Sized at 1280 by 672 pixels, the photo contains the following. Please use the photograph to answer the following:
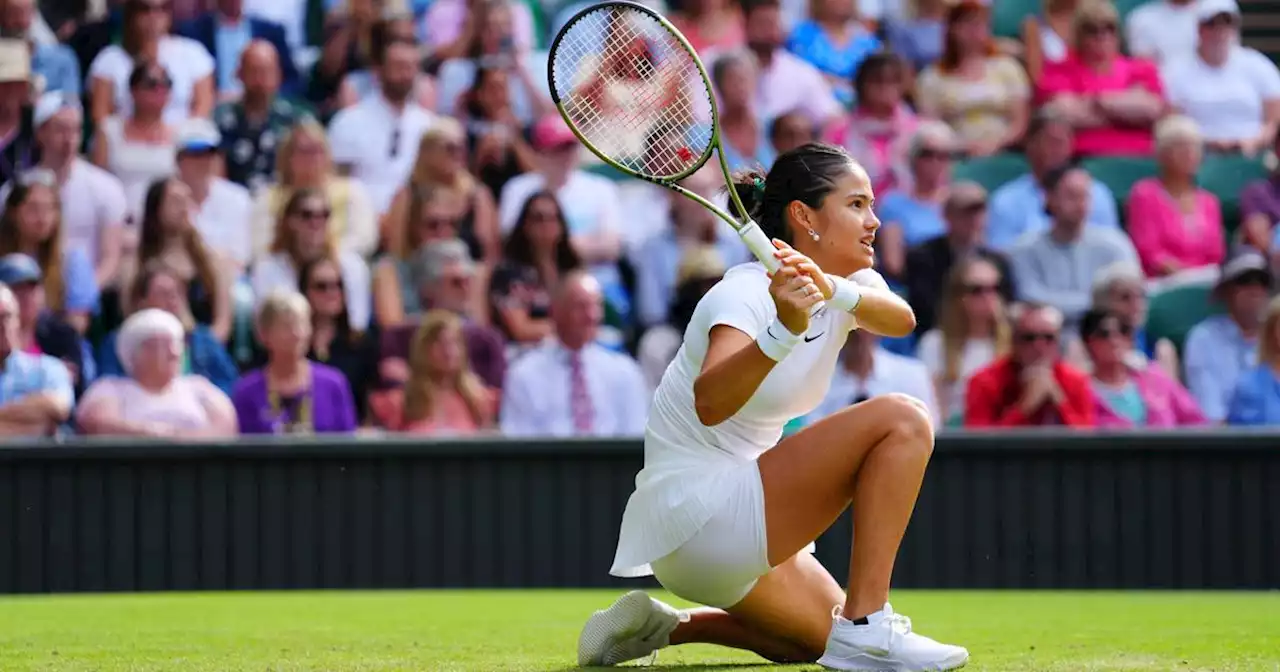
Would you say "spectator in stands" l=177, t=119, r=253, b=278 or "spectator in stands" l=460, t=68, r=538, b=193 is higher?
"spectator in stands" l=460, t=68, r=538, b=193

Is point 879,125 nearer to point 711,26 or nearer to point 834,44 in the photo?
point 834,44

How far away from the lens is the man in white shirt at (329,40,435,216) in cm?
995

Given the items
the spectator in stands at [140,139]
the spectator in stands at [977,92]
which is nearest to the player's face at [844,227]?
the spectator in stands at [140,139]

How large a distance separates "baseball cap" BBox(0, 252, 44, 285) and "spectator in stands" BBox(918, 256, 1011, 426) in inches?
157

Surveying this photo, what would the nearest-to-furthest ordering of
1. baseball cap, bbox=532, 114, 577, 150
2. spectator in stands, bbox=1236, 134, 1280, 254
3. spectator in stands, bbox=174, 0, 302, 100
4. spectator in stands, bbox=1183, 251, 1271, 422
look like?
spectator in stands, bbox=1183, 251, 1271, 422, spectator in stands, bbox=1236, 134, 1280, 254, baseball cap, bbox=532, 114, 577, 150, spectator in stands, bbox=174, 0, 302, 100

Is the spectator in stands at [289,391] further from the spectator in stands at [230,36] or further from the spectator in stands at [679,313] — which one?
the spectator in stands at [230,36]

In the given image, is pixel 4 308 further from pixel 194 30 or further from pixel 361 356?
pixel 194 30

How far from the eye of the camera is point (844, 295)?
13.1ft

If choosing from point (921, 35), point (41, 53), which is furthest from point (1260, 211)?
point (41, 53)

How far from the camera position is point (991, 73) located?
10.3 meters

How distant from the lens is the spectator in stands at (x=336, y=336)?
347 inches

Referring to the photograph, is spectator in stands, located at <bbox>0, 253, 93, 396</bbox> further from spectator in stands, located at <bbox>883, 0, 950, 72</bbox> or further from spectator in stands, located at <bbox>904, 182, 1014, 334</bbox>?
spectator in stands, located at <bbox>883, 0, 950, 72</bbox>

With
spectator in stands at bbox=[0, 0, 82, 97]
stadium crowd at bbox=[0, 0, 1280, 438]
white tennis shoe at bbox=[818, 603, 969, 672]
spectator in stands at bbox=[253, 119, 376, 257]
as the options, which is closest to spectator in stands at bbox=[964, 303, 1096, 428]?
stadium crowd at bbox=[0, 0, 1280, 438]

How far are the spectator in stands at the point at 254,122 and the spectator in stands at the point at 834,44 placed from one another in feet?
8.93
